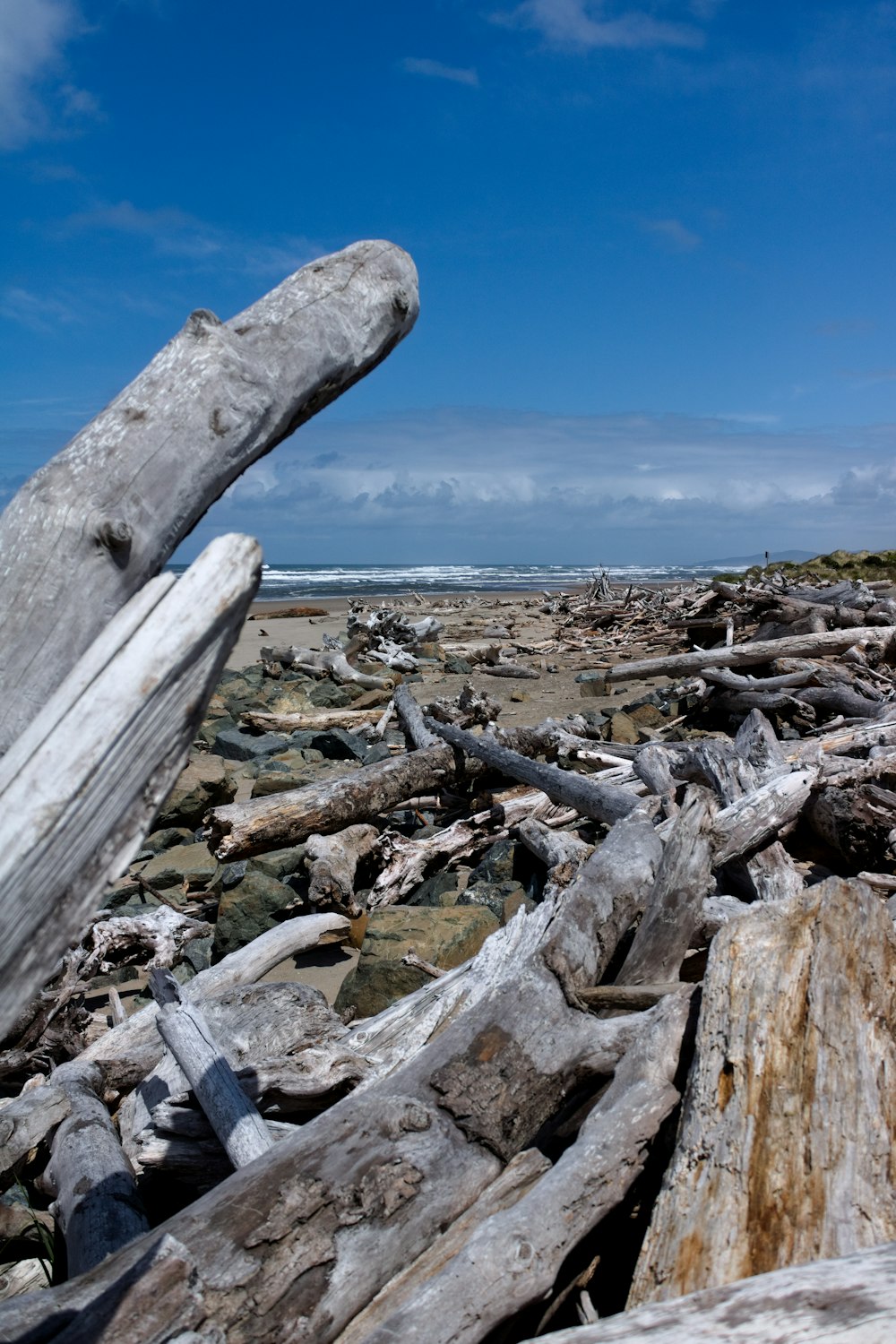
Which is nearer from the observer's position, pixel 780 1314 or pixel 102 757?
pixel 102 757

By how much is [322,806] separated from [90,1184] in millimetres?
3737

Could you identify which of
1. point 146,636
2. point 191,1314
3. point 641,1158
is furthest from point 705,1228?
point 146,636

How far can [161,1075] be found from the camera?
342cm

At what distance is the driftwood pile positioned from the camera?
1.29 meters

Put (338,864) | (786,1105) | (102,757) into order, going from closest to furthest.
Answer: (102,757) < (786,1105) < (338,864)

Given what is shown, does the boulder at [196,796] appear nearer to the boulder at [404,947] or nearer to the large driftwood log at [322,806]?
the large driftwood log at [322,806]

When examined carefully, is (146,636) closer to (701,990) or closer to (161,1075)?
(701,990)

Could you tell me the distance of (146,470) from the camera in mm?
1460

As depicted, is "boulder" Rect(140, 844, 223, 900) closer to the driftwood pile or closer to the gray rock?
the driftwood pile

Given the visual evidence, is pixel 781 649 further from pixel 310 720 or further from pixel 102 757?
pixel 102 757

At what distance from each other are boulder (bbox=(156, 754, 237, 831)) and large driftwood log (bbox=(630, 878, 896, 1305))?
17.5 ft

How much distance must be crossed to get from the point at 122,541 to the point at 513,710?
31.5 ft

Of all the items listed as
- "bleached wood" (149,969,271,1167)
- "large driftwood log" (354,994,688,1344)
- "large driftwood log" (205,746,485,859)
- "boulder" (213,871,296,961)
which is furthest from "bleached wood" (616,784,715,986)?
"large driftwood log" (205,746,485,859)

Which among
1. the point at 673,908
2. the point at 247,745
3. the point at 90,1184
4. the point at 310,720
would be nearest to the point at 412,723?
the point at 247,745
